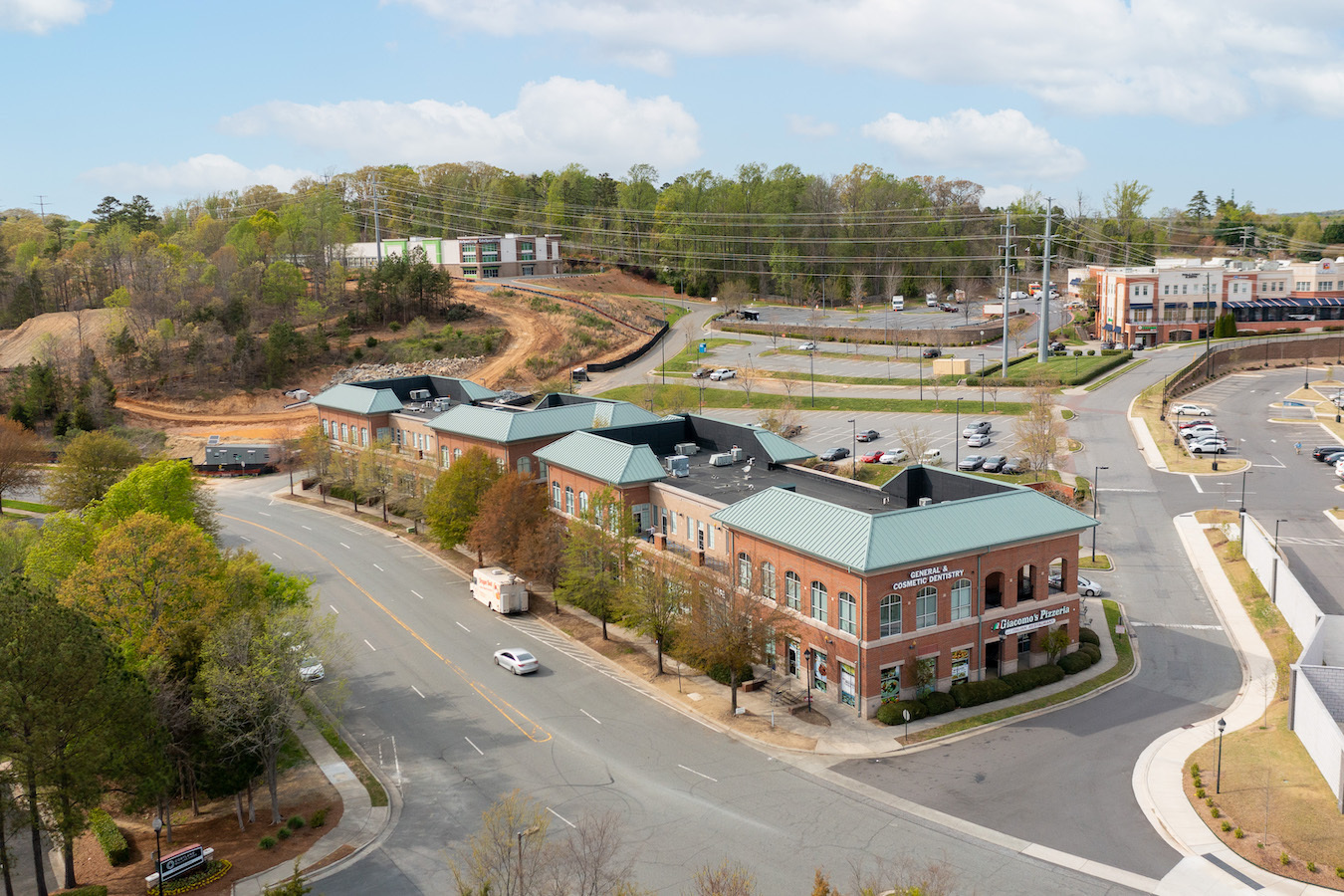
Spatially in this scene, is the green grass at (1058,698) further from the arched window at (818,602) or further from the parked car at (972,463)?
the parked car at (972,463)

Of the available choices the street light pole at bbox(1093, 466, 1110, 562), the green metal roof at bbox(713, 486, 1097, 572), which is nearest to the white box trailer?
the green metal roof at bbox(713, 486, 1097, 572)

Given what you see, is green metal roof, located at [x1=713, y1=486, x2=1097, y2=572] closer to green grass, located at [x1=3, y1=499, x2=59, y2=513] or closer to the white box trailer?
the white box trailer

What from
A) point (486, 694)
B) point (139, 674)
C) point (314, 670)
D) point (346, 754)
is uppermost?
point (139, 674)

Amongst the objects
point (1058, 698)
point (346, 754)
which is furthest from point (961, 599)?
point (346, 754)

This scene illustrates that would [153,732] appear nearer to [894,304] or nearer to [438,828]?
[438,828]

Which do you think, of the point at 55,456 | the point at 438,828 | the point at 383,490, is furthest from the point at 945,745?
the point at 55,456

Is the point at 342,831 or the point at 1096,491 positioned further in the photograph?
the point at 1096,491

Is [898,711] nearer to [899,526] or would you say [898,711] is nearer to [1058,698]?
[899,526]
